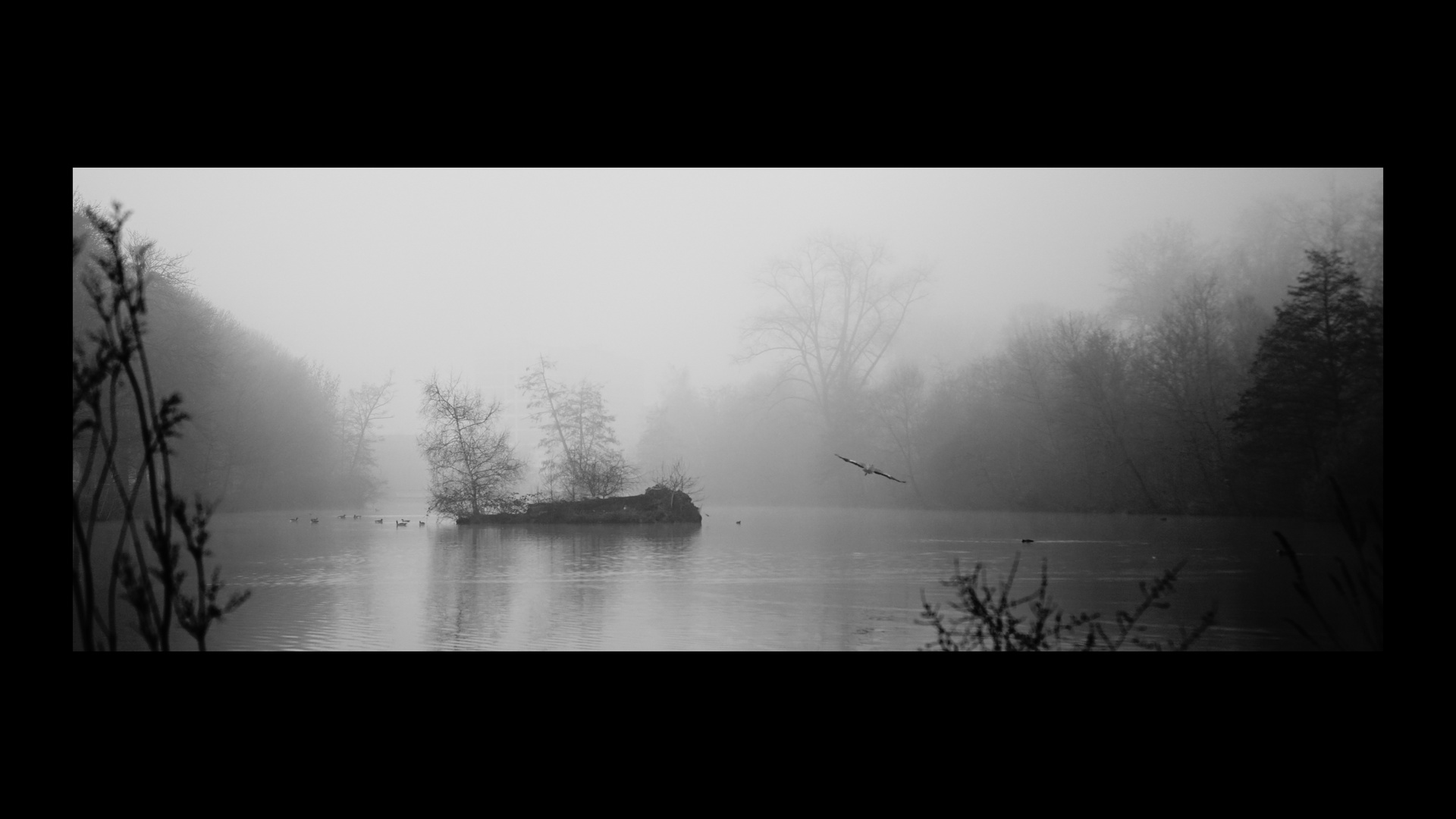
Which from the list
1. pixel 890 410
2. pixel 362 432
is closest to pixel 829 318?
pixel 890 410

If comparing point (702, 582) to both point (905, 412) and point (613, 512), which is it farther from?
point (905, 412)

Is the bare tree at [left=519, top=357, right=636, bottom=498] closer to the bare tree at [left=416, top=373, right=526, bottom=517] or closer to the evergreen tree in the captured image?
the bare tree at [left=416, top=373, right=526, bottom=517]

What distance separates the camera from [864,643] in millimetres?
4535

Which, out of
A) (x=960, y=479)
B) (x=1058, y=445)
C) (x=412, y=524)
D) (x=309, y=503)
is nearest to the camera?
(x=412, y=524)

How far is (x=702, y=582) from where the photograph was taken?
282 inches

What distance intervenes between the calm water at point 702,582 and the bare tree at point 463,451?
6.42 ft

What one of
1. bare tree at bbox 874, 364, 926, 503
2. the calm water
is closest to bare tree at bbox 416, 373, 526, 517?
the calm water

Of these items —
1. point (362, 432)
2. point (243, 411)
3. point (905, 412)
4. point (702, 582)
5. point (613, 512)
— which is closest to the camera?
point (702, 582)

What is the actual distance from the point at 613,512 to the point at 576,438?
1907 millimetres
